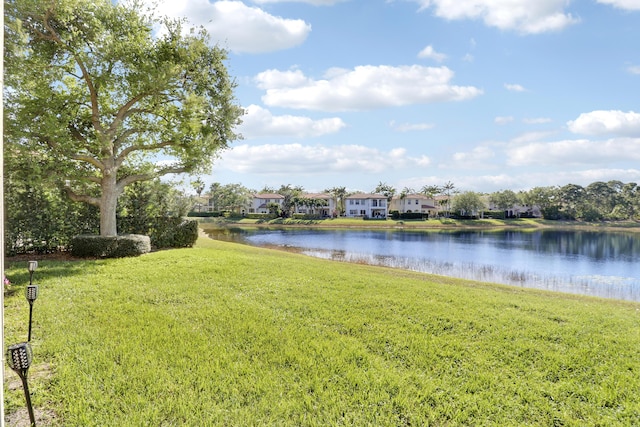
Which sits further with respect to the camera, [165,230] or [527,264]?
[527,264]

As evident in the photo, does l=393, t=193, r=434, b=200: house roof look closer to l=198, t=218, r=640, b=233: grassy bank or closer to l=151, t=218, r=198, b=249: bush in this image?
l=198, t=218, r=640, b=233: grassy bank

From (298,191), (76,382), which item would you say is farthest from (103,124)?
(298,191)

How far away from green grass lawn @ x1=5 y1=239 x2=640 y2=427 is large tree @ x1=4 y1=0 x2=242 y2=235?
537 cm

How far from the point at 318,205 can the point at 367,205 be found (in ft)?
36.0

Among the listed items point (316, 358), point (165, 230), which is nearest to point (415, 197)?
point (165, 230)

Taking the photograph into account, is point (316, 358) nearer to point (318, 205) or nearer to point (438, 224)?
point (438, 224)

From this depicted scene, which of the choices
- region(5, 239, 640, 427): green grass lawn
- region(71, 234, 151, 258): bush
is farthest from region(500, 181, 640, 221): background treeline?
region(71, 234, 151, 258): bush

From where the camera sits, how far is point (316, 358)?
4.53 metres

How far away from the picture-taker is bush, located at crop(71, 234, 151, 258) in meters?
11.3

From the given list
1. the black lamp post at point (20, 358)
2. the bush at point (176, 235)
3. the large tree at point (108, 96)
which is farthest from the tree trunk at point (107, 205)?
the black lamp post at point (20, 358)

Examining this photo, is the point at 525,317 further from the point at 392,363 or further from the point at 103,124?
the point at 103,124

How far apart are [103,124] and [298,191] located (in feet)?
197

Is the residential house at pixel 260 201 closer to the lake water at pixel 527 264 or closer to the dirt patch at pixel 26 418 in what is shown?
the lake water at pixel 527 264

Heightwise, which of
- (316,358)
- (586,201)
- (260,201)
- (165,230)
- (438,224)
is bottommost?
(438,224)
